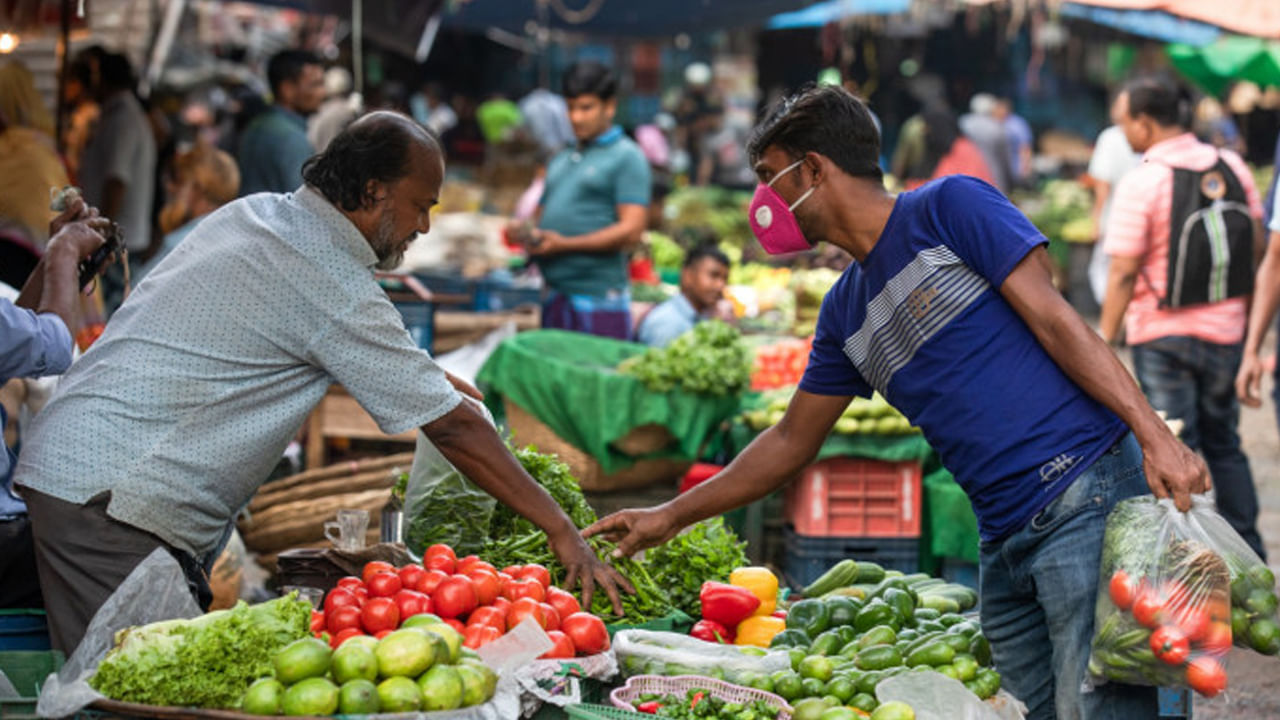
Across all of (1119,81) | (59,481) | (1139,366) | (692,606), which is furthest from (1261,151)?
(59,481)

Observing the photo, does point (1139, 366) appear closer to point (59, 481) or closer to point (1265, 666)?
point (1265, 666)

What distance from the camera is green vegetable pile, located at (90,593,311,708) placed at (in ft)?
10.2

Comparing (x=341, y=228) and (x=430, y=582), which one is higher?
(x=341, y=228)

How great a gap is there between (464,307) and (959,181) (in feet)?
23.0

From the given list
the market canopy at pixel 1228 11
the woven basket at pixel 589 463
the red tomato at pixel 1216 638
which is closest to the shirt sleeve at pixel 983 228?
the red tomato at pixel 1216 638

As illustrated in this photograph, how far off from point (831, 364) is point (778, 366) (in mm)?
4013

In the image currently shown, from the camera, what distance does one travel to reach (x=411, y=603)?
3762 millimetres

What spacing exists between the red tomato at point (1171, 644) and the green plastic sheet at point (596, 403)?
400cm

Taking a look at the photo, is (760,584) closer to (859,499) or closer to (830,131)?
(830,131)

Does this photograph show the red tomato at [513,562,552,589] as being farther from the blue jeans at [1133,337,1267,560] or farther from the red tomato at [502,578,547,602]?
the blue jeans at [1133,337,1267,560]

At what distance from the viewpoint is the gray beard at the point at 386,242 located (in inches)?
147

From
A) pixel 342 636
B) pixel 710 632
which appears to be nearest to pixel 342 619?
pixel 342 636

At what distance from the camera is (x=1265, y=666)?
672cm

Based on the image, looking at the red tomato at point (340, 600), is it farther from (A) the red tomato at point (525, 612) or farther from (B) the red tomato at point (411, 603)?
(A) the red tomato at point (525, 612)
